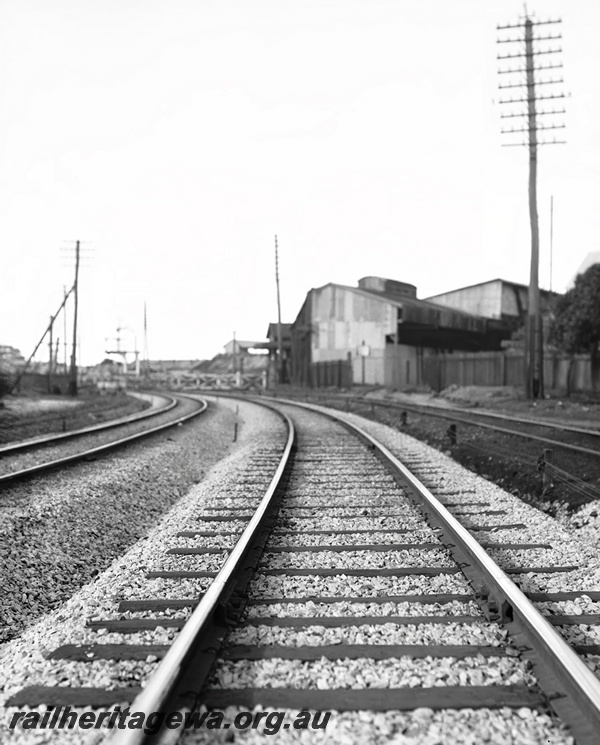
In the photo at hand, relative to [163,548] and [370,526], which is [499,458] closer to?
[370,526]

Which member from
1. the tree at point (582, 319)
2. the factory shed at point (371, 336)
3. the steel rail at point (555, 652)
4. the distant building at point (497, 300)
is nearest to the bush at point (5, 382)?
the steel rail at point (555, 652)

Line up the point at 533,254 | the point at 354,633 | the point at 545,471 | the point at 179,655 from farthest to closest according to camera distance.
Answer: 1. the point at 533,254
2. the point at 545,471
3. the point at 354,633
4. the point at 179,655

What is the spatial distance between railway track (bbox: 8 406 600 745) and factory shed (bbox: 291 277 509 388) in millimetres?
32613

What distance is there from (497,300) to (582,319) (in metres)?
28.3

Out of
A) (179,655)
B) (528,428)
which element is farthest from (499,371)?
(179,655)

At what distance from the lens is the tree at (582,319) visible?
2538 centimetres

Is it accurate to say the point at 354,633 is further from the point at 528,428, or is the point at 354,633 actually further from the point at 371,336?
the point at 371,336

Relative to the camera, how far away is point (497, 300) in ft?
174

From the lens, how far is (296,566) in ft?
14.9

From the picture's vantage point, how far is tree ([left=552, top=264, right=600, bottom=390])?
25.4 meters

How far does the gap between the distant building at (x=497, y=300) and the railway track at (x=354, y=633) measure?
49.1 m

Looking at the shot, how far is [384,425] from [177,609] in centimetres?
1459

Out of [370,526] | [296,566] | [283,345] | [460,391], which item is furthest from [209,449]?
[283,345]

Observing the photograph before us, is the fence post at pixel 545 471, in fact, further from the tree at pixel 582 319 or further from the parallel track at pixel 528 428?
the tree at pixel 582 319
